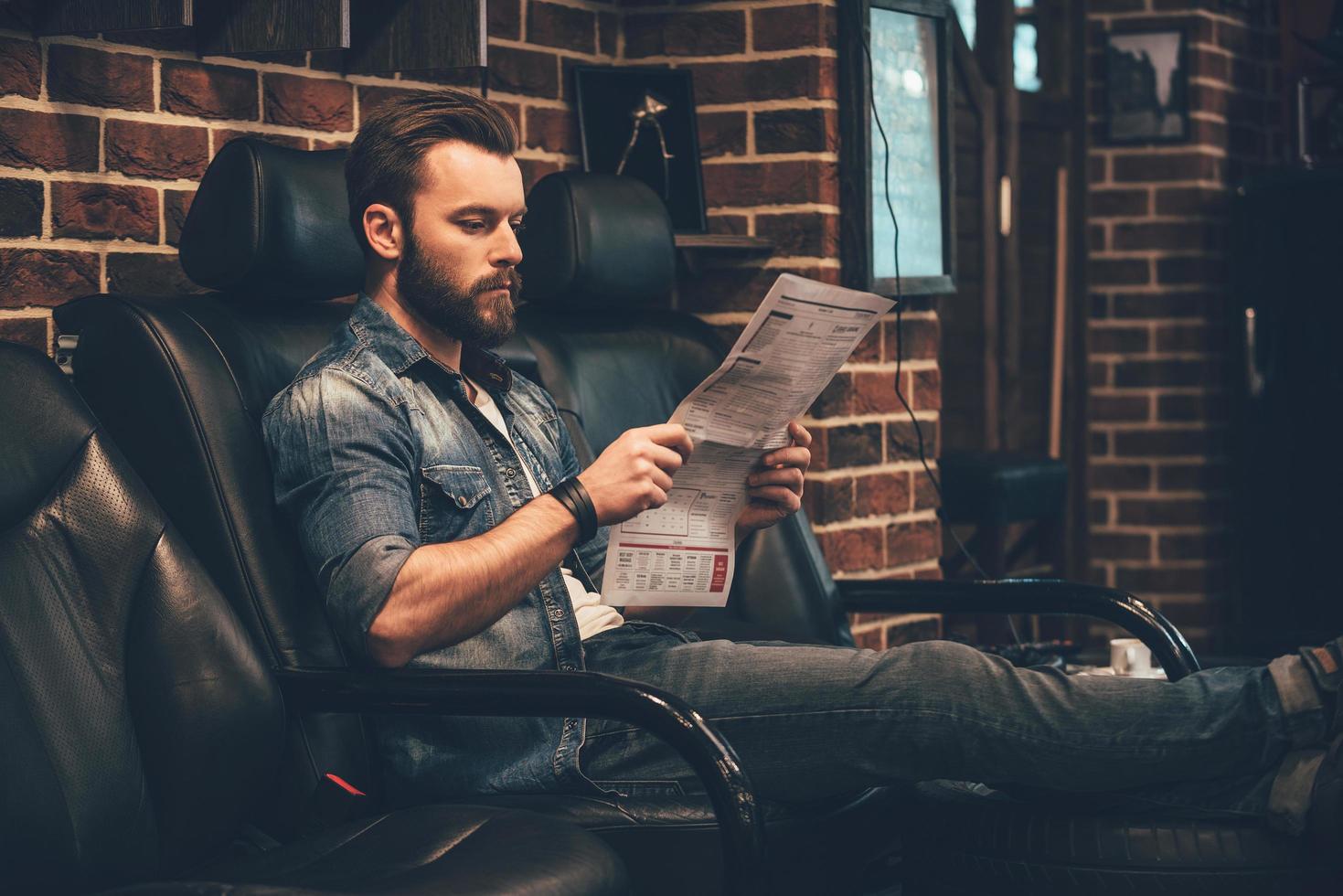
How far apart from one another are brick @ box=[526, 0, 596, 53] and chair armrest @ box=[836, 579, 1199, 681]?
3.73 ft

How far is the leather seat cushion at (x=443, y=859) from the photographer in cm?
154

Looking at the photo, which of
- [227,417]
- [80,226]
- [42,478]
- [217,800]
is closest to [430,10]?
[80,226]

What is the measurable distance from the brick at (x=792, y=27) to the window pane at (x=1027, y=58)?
1928 mm

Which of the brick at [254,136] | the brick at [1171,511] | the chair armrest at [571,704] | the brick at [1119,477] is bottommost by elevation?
the brick at [1171,511]

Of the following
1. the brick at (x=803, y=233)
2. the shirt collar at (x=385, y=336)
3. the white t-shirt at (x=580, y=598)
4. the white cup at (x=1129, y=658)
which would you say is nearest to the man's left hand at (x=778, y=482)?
the white t-shirt at (x=580, y=598)

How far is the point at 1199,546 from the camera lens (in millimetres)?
4809

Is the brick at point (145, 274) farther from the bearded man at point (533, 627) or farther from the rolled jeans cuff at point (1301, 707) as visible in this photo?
the rolled jeans cuff at point (1301, 707)

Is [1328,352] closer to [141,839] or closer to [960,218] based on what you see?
[960,218]

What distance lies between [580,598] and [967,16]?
2985mm

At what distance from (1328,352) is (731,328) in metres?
2.05

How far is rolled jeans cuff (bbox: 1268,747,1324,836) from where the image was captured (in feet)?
5.68

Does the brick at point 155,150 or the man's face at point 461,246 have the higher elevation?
the brick at point 155,150

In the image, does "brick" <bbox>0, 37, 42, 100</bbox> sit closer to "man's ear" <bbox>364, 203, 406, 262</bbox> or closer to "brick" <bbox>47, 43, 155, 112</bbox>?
"brick" <bbox>47, 43, 155, 112</bbox>

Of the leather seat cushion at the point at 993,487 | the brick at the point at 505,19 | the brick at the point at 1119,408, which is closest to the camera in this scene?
the brick at the point at 505,19
